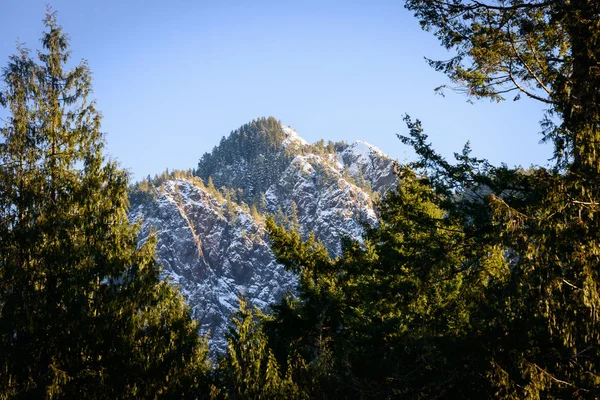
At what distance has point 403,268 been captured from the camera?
12992 mm

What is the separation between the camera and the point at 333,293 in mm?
17859

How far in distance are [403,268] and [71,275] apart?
8.13 m

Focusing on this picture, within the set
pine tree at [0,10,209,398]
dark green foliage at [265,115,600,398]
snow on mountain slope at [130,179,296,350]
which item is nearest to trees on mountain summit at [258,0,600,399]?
dark green foliage at [265,115,600,398]

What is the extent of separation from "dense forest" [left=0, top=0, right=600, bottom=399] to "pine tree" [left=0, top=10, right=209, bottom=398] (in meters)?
0.04

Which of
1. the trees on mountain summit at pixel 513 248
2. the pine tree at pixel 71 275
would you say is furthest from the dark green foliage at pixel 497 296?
the pine tree at pixel 71 275

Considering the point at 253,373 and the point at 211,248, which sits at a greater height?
the point at 211,248

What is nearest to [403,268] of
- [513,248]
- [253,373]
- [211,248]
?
[253,373]

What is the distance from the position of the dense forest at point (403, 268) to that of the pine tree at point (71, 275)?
4 centimetres

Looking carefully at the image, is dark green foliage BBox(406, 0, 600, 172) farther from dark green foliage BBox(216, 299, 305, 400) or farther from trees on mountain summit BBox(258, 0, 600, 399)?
dark green foliage BBox(216, 299, 305, 400)

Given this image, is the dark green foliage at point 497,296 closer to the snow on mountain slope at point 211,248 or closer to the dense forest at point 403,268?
the dense forest at point 403,268

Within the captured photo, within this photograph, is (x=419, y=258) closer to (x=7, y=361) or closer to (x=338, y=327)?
(x=7, y=361)

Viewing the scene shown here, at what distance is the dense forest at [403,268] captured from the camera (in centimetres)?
559

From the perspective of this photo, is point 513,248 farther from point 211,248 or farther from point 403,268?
point 211,248

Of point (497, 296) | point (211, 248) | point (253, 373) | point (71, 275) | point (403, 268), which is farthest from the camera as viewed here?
point (211, 248)
